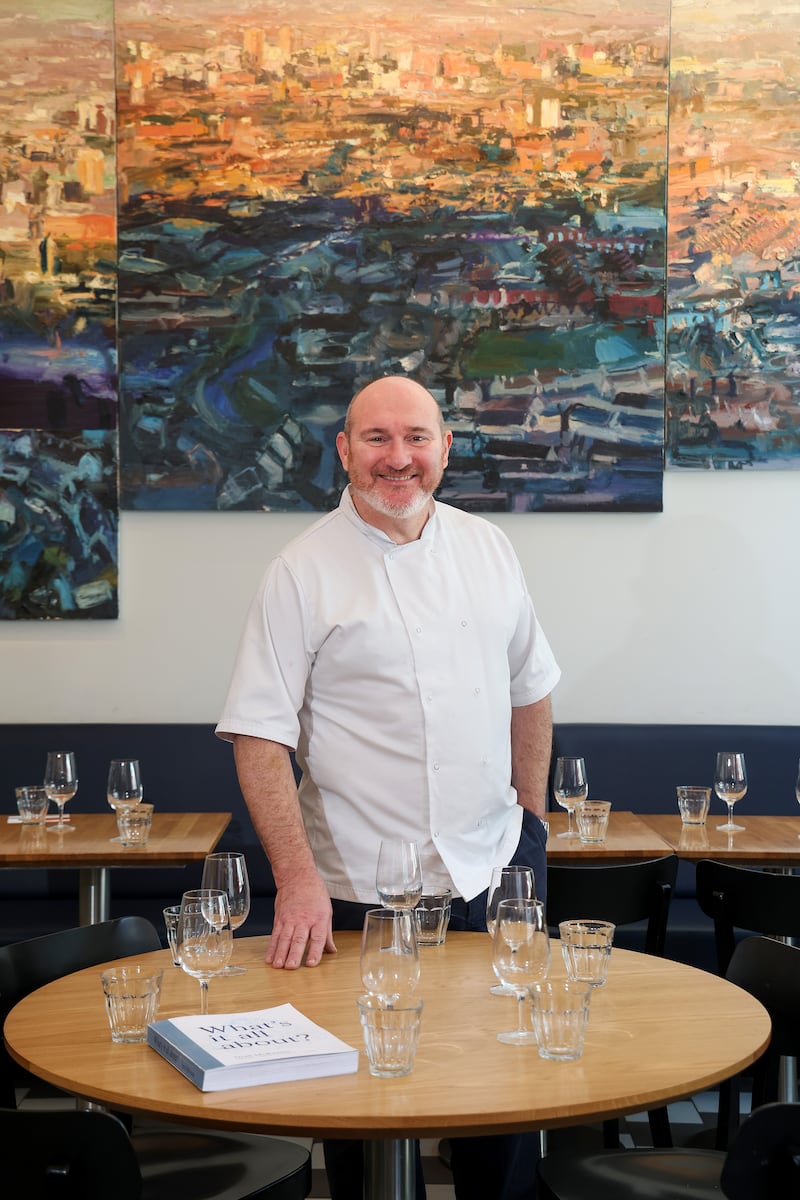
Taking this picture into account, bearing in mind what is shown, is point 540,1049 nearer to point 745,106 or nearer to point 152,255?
point 152,255

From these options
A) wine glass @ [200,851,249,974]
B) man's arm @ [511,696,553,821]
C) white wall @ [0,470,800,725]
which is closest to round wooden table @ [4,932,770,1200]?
wine glass @ [200,851,249,974]

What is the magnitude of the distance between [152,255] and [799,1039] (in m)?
3.73

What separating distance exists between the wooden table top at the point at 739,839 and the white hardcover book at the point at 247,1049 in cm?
194

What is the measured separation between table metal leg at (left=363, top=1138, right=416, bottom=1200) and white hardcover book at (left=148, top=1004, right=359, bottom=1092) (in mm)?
237

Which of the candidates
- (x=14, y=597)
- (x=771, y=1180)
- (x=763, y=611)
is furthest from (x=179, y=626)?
(x=771, y=1180)

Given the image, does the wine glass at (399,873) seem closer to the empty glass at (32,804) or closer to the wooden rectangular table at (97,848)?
the wooden rectangular table at (97,848)

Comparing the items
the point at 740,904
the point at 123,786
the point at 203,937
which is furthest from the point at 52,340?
the point at 203,937

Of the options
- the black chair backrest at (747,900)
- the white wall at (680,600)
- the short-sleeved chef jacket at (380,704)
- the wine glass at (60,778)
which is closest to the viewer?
the short-sleeved chef jacket at (380,704)

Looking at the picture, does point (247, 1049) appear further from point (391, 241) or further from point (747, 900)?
point (391, 241)

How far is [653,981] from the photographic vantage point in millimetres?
2109

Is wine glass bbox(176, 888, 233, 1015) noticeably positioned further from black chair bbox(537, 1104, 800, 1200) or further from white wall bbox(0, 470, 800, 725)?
white wall bbox(0, 470, 800, 725)

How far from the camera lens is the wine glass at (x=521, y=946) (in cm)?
185

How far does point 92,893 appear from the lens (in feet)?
11.9

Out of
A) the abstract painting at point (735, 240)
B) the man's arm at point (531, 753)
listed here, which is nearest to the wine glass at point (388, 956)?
the man's arm at point (531, 753)
